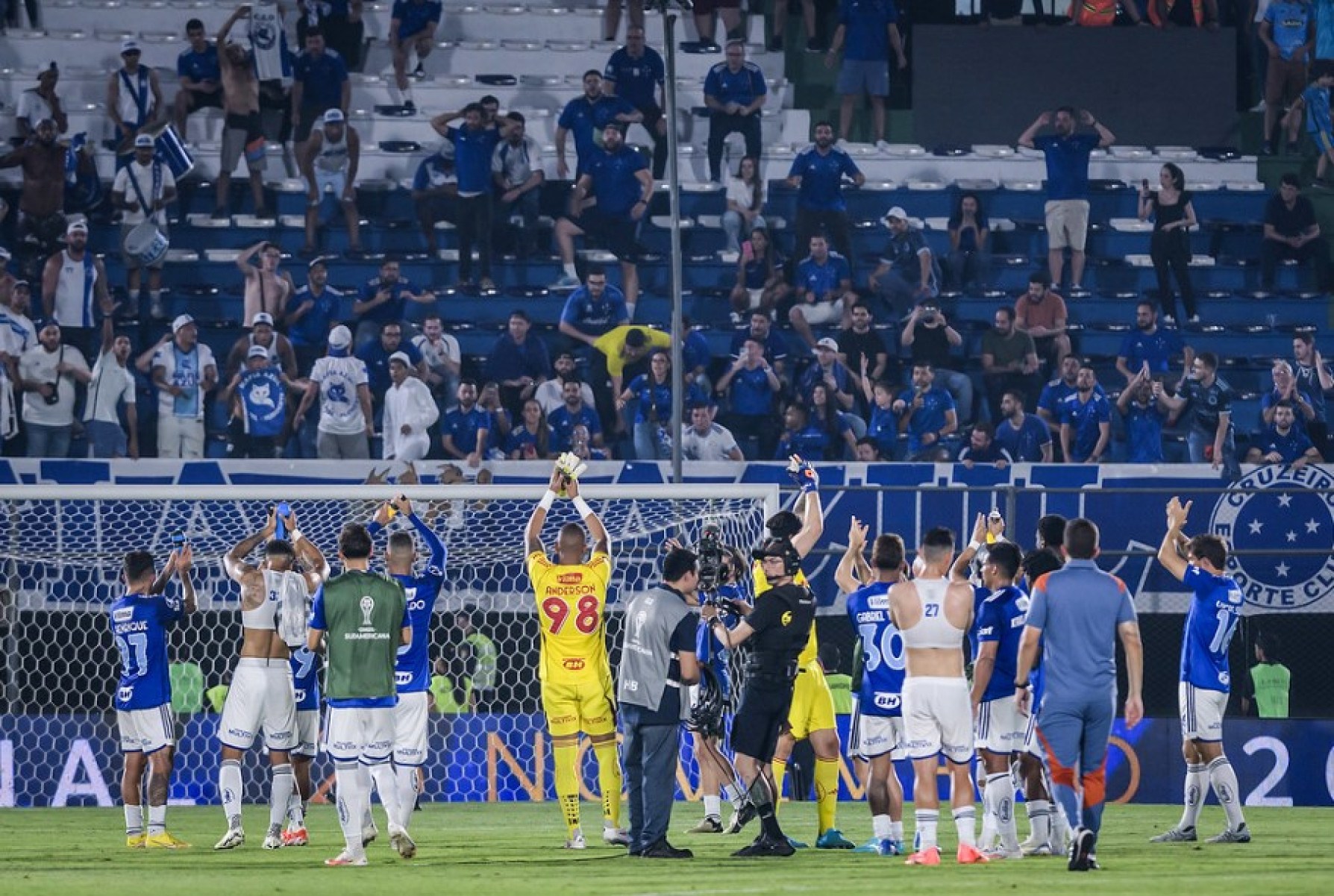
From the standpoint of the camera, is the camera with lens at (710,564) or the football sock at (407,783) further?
the football sock at (407,783)

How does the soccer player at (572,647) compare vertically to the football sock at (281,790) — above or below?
above

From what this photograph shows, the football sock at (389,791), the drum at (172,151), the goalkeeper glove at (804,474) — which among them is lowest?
the football sock at (389,791)

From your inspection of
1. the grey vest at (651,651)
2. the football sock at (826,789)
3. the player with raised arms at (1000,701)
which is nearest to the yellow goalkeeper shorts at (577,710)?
the grey vest at (651,651)

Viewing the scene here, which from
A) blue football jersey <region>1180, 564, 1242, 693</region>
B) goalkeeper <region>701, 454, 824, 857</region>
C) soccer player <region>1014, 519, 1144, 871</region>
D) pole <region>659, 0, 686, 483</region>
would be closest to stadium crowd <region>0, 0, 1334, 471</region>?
pole <region>659, 0, 686, 483</region>

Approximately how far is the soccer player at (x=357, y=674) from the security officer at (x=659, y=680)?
154 centimetres

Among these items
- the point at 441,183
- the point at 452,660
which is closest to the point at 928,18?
the point at 441,183

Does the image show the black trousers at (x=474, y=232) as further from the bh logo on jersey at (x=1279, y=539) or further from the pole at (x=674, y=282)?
the bh logo on jersey at (x=1279, y=539)

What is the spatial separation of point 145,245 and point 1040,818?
16.7 meters

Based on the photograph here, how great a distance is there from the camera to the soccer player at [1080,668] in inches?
479

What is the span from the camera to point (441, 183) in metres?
27.8

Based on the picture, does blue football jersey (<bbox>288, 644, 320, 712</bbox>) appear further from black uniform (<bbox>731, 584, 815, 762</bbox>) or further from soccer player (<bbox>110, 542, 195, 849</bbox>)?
black uniform (<bbox>731, 584, 815, 762</bbox>)

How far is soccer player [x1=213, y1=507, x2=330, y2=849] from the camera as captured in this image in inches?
583

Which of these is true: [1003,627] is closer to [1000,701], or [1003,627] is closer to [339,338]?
[1000,701]

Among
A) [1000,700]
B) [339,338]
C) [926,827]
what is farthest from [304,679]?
[339,338]
